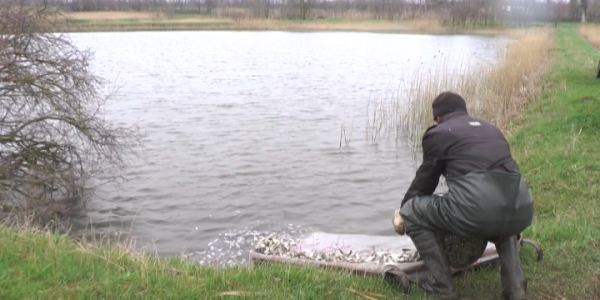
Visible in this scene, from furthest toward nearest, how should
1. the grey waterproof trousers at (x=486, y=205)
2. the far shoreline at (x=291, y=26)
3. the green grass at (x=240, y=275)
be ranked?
the far shoreline at (x=291, y=26), the green grass at (x=240, y=275), the grey waterproof trousers at (x=486, y=205)

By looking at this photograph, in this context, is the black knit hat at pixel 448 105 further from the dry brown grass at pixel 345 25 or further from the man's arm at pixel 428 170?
the dry brown grass at pixel 345 25

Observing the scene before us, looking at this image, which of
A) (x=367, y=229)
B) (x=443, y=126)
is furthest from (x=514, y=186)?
(x=367, y=229)

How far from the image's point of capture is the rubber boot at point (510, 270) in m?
4.33

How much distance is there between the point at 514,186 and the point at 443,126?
2.25ft

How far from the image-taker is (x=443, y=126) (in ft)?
14.5

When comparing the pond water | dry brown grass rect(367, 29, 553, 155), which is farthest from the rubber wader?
dry brown grass rect(367, 29, 553, 155)

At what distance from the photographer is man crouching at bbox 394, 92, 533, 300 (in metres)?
4.09

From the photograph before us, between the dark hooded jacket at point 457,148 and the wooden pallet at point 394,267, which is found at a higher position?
the dark hooded jacket at point 457,148

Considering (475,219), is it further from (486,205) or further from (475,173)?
(475,173)

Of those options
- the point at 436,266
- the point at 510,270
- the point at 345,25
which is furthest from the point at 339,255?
the point at 345,25

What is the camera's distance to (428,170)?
4477mm

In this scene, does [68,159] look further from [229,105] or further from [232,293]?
[229,105]

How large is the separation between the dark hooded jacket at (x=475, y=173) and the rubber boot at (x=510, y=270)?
0.82 feet

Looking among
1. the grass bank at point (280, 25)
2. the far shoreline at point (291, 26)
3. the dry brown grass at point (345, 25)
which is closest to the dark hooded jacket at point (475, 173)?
the far shoreline at point (291, 26)
